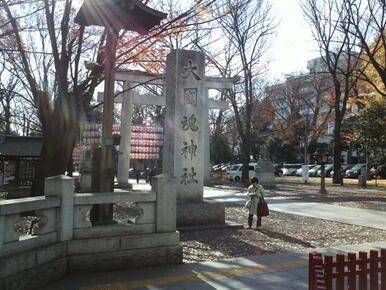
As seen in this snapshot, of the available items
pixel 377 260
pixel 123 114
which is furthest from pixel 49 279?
pixel 123 114

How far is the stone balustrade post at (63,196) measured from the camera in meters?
7.11

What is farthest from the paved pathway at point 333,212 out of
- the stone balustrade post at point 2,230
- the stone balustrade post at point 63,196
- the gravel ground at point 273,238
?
the stone balustrade post at point 2,230

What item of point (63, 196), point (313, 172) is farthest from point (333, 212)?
point (313, 172)

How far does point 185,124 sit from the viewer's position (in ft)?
43.9

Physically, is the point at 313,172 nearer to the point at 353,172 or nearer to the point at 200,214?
the point at 353,172

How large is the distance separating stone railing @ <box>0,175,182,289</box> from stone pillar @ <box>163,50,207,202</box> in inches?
200

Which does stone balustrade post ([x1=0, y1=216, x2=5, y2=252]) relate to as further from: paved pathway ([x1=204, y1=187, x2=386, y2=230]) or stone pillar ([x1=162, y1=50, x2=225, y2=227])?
paved pathway ([x1=204, y1=187, x2=386, y2=230])

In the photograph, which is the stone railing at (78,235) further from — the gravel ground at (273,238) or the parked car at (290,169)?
the parked car at (290,169)

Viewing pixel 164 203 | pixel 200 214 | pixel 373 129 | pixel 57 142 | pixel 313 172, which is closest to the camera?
pixel 164 203

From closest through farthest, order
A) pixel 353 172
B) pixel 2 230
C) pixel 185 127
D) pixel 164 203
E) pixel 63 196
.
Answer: pixel 2 230, pixel 63 196, pixel 164 203, pixel 185 127, pixel 353 172

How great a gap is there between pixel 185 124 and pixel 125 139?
16.3 m

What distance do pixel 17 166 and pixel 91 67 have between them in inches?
711

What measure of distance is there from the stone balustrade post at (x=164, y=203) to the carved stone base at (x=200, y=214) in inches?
171

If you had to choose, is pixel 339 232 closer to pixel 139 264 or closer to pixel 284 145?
pixel 139 264
